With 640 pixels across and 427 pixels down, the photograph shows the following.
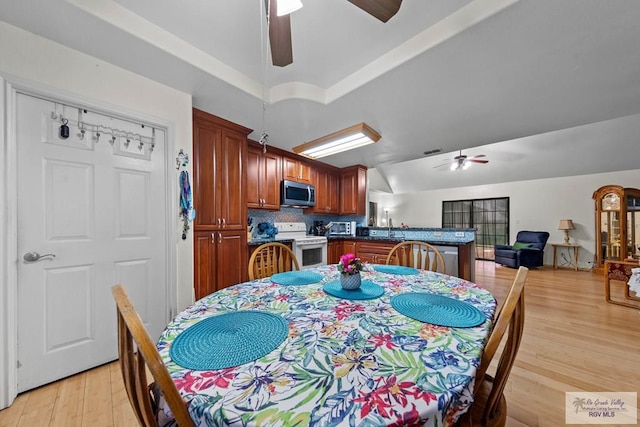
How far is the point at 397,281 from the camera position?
141 cm

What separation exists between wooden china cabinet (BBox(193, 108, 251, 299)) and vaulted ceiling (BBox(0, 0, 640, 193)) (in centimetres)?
22

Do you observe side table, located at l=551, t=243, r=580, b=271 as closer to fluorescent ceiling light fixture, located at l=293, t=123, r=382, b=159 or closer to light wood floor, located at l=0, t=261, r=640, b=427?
light wood floor, located at l=0, t=261, r=640, b=427

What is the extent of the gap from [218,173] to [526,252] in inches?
261

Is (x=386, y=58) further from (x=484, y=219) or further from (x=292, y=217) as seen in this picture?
(x=484, y=219)

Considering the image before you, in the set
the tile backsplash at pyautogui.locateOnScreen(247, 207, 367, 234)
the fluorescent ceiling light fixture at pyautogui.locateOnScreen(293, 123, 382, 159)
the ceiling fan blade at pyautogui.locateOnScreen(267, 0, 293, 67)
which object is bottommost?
the tile backsplash at pyautogui.locateOnScreen(247, 207, 367, 234)

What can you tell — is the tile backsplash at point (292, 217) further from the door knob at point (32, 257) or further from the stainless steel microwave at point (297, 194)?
the door knob at point (32, 257)

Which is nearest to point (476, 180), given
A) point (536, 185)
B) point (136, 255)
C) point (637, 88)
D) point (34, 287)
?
point (536, 185)

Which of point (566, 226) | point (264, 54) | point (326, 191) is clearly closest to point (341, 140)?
point (264, 54)

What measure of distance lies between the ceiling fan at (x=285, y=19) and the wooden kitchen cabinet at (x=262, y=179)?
73.7 inches

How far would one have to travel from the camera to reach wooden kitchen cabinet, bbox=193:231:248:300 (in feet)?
7.42

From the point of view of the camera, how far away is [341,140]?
6.68ft

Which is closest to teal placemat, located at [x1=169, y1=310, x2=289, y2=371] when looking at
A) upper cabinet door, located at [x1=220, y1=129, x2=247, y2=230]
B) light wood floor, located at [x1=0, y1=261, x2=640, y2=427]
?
light wood floor, located at [x1=0, y1=261, x2=640, y2=427]

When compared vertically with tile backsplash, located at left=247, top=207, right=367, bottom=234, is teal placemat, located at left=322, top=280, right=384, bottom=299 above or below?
below

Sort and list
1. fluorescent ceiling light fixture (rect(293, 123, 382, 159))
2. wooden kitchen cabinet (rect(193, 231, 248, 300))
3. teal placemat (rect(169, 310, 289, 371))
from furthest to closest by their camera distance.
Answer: wooden kitchen cabinet (rect(193, 231, 248, 300))
fluorescent ceiling light fixture (rect(293, 123, 382, 159))
teal placemat (rect(169, 310, 289, 371))
